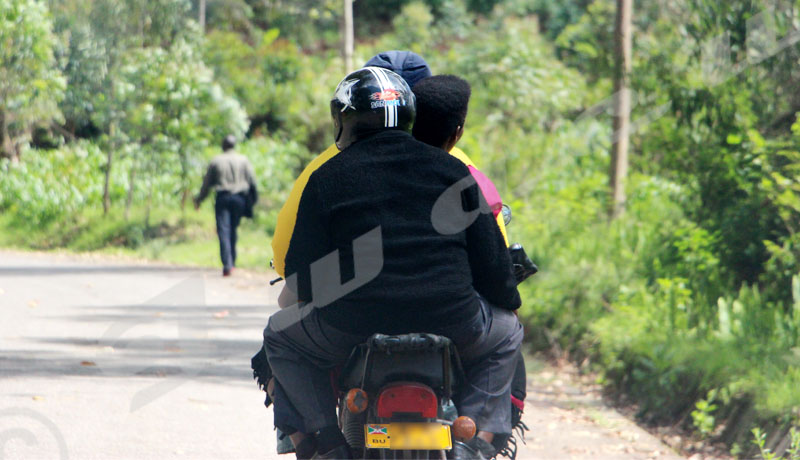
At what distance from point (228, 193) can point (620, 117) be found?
5.54 m

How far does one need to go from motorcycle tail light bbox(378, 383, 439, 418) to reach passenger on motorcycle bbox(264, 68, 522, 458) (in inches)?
7.1

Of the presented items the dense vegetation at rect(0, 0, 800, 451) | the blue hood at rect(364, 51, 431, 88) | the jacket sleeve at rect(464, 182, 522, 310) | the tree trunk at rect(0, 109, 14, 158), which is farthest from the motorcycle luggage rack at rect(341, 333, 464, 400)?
the tree trunk at rect(0, 109, 14, 158)

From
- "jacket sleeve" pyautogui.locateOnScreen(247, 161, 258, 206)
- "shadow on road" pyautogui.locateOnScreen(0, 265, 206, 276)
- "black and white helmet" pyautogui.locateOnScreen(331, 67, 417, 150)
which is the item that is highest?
"black and white helmet" pyautogui.locateOnScreen(331, 67, 417, 150)

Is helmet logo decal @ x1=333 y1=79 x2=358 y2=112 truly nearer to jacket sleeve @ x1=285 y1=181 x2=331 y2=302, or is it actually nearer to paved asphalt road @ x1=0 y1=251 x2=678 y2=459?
jacket sleeve @ x1=285 y1=181 x2=331 y2=302

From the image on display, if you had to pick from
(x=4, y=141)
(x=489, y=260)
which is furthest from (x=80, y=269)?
(x=489, y=260)

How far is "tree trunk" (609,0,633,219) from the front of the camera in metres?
11.4

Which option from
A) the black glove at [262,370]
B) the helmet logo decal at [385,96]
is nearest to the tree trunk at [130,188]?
the black glove at [262,370]

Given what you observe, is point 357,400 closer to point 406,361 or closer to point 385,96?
point 406,361

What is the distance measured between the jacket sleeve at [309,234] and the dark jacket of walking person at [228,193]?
1087 centimetres

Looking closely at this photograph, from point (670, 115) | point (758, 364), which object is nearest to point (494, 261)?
point (758, 364)

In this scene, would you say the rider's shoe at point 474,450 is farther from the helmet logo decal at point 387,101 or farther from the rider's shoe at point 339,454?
the helmet logo decal at point 387,101

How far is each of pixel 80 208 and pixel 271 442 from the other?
55.3 ft

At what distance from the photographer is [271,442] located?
5660 mm

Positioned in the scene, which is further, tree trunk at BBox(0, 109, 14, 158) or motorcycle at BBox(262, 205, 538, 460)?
tree trunk at BBox(0, 109, 14, 158)
